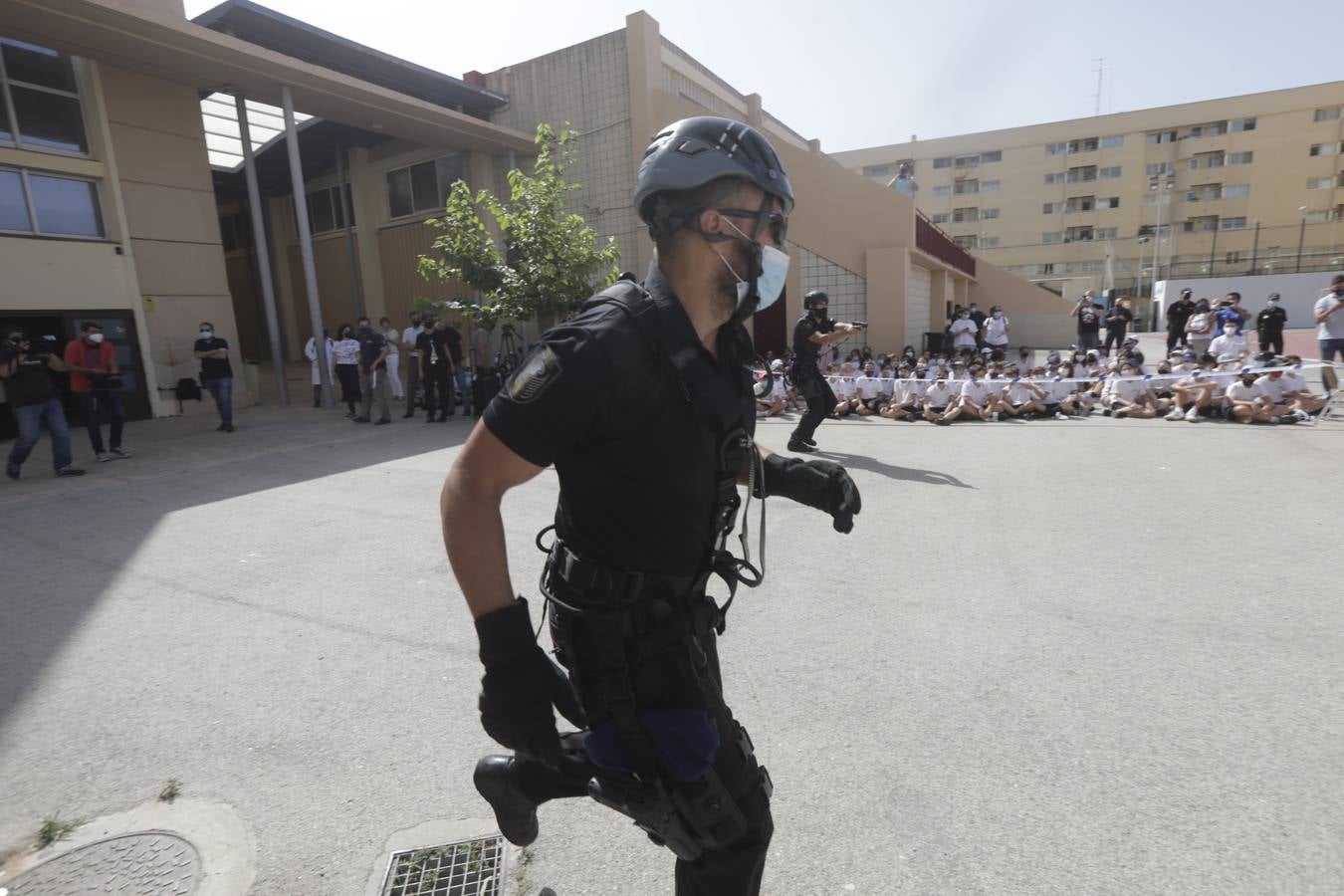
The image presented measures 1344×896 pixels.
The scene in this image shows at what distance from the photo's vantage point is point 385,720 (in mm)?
2816

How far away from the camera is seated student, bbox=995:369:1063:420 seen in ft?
34.6

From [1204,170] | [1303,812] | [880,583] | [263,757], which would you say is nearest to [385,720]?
[263,757]

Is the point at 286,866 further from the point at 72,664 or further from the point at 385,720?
the point at 72,664

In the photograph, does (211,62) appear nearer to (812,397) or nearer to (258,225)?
(258,225)

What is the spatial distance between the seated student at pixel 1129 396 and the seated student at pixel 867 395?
335 cm

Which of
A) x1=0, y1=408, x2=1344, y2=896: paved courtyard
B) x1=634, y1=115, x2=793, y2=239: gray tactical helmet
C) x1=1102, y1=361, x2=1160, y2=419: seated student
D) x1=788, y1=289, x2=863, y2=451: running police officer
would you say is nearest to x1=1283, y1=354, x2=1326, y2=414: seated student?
x1=1102, y1=361, x2=1160, y2=419: seated student

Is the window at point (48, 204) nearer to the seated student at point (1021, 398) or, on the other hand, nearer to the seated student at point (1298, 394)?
the seated student at point (1021, 398)

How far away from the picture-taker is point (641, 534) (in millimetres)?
1388

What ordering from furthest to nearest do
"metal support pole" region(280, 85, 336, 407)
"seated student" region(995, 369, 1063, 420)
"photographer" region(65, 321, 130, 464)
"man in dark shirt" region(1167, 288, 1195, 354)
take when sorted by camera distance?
"man in dark shirt" region(1167, 288, 1195, 354) → "metal support pole" region(280, 85, 336, 407) → "seated student" region(995, 369, 1063, 420) → "photographer" region(65, 321, 130, 464)

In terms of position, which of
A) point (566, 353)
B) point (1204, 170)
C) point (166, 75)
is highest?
point (1204, 170)

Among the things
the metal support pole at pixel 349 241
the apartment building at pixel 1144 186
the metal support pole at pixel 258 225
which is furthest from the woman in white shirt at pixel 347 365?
the apartment building at pixel 1144 186

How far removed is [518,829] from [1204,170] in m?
60.0

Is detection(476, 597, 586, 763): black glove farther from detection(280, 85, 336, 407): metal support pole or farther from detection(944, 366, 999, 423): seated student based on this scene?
detection(280, 85, 336, 407): metal support pole

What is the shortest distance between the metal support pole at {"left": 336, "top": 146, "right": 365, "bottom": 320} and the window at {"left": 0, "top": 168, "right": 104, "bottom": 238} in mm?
7227
